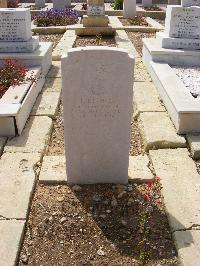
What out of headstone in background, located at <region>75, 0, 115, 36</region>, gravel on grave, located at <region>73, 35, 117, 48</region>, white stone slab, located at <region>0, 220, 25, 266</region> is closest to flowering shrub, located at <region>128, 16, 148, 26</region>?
headstone in background, located at <region>75, 0, 115, 36</region>

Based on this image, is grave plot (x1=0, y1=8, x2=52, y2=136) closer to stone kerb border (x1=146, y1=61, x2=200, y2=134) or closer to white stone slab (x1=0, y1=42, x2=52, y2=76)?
white stone slab (x1=0, y1=42, x2=52, y2=76)

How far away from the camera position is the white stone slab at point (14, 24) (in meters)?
6.66

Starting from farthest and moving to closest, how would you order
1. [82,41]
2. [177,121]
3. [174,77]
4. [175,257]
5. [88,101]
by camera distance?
1. [82,41]
2. [174,77]
3. [177,121]
4. [88,101]
5. [175,257]

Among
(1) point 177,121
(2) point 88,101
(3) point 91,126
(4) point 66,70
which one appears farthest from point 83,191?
(1) point 177,121

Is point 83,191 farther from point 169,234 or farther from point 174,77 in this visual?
point 174,77

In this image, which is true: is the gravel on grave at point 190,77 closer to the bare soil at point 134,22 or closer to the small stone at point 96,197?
the small stone at point 96,197

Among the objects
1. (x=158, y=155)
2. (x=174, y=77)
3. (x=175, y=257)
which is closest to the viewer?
(x=175, y=257)

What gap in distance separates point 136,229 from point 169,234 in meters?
0.30

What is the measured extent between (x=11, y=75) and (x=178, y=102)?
9.68 ft

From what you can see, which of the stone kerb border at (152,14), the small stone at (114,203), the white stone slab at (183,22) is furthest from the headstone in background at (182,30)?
the stone kerb border at (152,14)

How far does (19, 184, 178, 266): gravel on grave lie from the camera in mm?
2859

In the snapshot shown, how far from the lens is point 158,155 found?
428 cm

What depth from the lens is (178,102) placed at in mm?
4910

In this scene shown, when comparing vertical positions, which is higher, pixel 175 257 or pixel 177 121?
pixel 177 121
